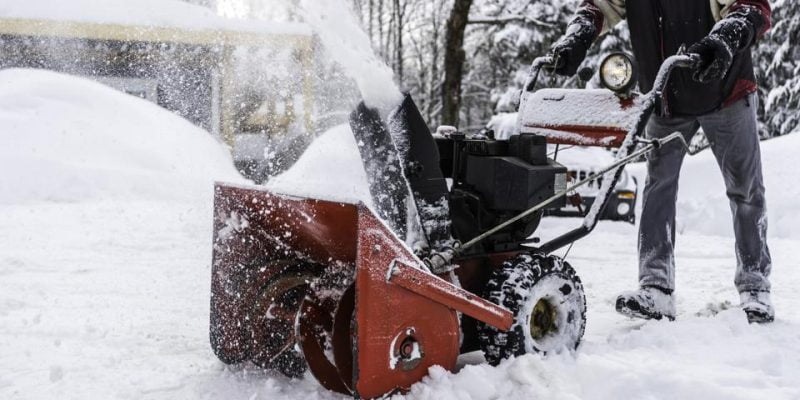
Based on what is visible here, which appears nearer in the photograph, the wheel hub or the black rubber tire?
the black rubber tire

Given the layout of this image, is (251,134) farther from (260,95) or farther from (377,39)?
(377,39)

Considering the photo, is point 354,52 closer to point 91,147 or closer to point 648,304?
point 648,304

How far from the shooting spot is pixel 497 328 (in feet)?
8.29

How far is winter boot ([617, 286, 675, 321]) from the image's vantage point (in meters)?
3.37

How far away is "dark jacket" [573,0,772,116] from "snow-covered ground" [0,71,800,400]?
97 centimetres

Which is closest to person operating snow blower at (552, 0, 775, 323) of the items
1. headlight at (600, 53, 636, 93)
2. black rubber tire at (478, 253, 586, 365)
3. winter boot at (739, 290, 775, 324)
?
winter boot at (739, 290, 775, 324)

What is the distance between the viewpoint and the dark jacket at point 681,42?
11.0ft

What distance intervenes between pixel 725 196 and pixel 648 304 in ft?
17.8

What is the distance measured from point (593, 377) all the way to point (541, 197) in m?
0.64

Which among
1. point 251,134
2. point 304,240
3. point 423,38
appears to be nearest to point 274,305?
point 304,240

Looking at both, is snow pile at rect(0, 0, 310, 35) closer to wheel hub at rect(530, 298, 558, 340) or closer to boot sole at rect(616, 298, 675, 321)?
boot sole at rect(616, 298, 675, 321)

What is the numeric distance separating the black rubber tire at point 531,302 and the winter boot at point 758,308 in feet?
3.29

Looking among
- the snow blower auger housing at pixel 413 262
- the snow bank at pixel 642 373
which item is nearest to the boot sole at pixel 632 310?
the snow bank at pixel 642 373

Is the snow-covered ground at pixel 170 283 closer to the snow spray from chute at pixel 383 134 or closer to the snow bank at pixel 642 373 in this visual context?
the snow bank at pixel 642 373
